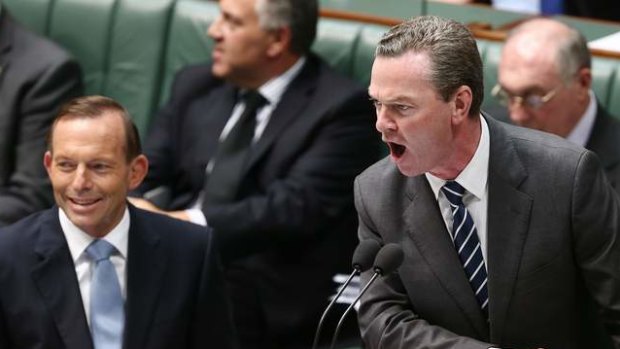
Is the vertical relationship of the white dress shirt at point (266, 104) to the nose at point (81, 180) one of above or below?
below

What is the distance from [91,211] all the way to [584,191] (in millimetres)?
826

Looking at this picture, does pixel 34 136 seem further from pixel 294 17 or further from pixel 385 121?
pixel 385 121

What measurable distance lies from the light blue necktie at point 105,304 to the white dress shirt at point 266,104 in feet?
2.57

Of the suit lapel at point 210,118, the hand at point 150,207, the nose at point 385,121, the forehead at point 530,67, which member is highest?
the nose at point 385,121

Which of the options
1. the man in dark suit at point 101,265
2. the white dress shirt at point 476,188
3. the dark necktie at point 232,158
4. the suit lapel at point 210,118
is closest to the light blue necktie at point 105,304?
the man in dark suit at point 101,265

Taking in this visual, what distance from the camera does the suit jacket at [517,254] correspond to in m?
2.06

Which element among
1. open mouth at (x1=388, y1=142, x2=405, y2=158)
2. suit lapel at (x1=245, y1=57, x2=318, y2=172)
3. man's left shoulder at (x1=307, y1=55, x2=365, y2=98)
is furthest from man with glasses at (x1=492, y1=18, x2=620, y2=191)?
open mouth at (x1=388, y1=142, x2=405, y2=158)

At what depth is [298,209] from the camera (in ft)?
9.80

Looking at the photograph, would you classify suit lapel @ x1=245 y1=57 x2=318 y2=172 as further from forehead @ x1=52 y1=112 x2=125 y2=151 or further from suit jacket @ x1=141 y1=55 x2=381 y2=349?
forehead @ x1=52 y1=112 x2=125 y2=151

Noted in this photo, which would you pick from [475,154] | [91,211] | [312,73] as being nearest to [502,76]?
[312,73]

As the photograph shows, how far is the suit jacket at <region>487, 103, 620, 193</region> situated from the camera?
2717mm

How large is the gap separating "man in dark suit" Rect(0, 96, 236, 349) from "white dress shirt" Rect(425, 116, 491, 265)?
1.50ft

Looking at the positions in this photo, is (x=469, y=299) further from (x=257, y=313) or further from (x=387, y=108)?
(x=257, y=313)

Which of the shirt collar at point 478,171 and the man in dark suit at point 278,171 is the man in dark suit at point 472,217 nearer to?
the shirt collar at point 478,171
